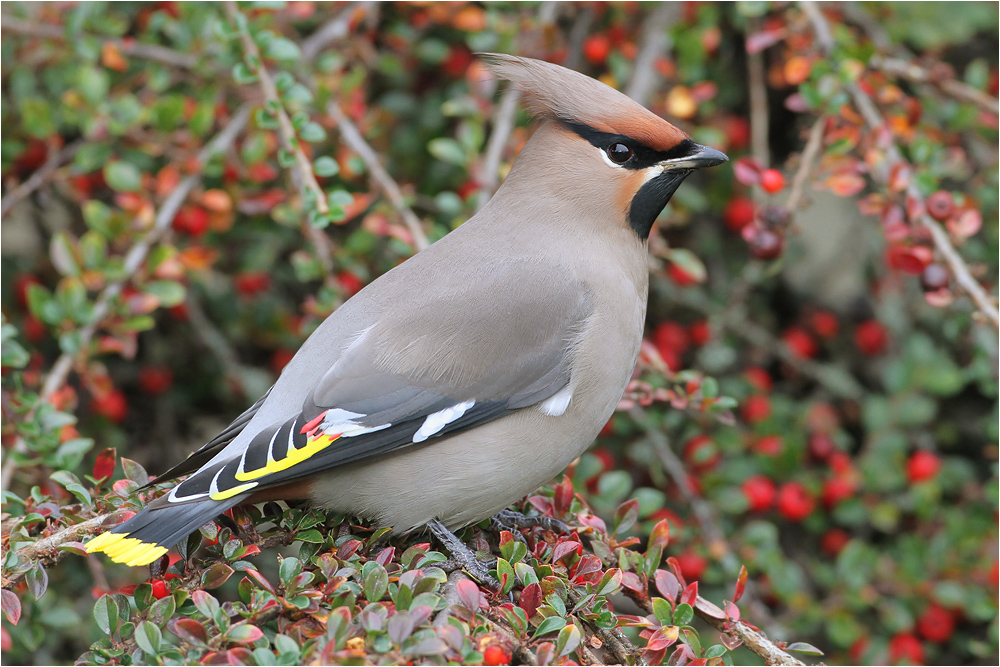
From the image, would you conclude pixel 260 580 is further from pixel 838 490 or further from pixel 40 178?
pixel 838 490

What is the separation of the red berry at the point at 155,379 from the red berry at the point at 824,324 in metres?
2.49

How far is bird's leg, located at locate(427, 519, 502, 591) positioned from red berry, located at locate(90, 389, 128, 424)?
1409 mm

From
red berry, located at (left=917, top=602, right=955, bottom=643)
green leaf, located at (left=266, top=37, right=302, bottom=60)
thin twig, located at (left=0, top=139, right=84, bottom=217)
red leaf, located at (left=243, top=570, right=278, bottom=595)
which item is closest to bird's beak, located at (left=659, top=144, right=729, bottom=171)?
green leaf, located at (left=266, top=37, right=302, bottom=60)

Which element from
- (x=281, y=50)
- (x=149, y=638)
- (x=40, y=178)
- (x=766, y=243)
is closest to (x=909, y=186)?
(x=766, y=243)

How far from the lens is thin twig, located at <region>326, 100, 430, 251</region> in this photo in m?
3.07

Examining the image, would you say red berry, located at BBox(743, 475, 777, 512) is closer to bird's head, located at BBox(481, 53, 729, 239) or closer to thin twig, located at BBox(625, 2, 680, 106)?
bird's head, located at BBox(481, 53, 729, 239)

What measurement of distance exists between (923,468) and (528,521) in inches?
62.3

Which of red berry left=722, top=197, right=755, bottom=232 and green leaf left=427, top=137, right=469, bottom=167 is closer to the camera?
green leaf left=427, top=137, right=469, bottom=167

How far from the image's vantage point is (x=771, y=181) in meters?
3.00

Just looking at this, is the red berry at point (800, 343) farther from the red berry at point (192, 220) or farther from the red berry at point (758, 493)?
the red berry at point (192, 220)

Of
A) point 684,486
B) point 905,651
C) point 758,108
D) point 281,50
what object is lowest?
point 905,651

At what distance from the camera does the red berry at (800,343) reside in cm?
388

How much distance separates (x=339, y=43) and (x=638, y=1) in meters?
1.07

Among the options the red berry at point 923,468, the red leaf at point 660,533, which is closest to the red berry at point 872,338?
the red berry at point 923,468
